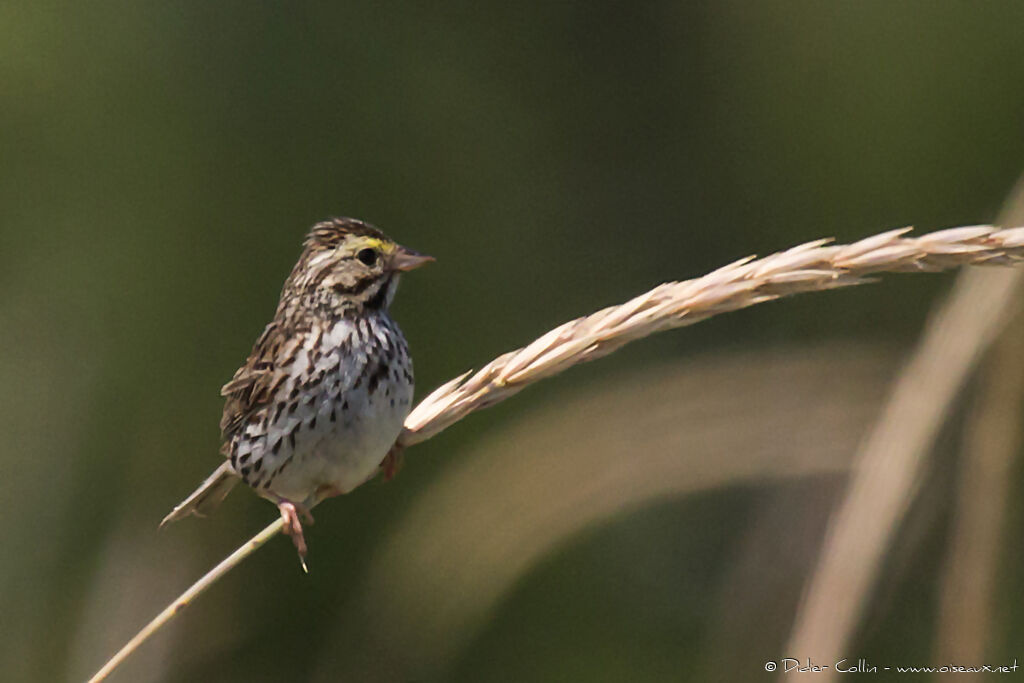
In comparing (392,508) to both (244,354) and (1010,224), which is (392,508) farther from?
(1010,224)

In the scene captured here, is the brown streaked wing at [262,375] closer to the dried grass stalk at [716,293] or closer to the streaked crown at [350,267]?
the streaked crown at [350,267]

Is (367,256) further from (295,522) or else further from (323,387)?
(295,522)

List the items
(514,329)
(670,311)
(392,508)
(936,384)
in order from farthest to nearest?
(514,329)
(392,508)
(670,311)
(936,384)

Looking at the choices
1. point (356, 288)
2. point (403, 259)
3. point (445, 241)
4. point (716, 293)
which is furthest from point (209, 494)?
point (445, 241)

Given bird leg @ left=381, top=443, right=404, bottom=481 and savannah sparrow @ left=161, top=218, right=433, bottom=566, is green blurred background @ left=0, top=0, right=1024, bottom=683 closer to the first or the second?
bird leg @ left=381, top=443, right=404, bottom=481

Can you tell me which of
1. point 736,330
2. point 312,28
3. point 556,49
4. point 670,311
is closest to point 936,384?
point 670,311

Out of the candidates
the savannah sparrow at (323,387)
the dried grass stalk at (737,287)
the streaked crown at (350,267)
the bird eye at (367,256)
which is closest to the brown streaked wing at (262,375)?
the savannah sparrow at (323,387)
